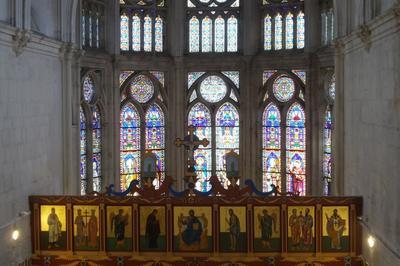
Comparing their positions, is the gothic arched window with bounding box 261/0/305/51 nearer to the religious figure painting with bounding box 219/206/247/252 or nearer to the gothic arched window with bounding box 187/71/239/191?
the gothic arched window with bounding box 187/71/239/191

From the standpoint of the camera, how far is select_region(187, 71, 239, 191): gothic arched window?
29.2 metres

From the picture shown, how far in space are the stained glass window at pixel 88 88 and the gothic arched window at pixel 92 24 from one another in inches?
55.4

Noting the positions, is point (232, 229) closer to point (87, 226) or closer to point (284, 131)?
point (87, 226)

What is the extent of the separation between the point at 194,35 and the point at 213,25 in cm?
99

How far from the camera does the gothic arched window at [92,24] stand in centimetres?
2641

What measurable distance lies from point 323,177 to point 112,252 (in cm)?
1169

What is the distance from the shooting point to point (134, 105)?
28.7m

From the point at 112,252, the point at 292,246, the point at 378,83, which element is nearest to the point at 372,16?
the point at 378,83

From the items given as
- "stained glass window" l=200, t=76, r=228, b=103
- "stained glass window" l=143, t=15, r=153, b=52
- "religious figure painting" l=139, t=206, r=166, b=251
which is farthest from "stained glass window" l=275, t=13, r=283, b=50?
"religious figure painting" l=139, t=206, r=166, b=251

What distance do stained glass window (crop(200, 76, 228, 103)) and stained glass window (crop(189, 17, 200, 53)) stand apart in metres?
1.55

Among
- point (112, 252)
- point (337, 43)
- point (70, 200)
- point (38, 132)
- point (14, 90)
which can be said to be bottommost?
point (112, 252)

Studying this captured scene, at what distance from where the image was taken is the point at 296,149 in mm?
28031

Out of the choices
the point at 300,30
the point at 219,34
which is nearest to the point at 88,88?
the point at 219,34

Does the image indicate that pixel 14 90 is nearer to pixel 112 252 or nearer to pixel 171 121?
pixel 112 252
